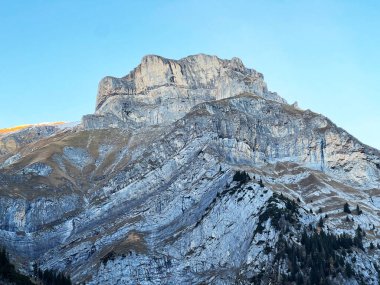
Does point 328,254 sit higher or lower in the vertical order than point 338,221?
lower

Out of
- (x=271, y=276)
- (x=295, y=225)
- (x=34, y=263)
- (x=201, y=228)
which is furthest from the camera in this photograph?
(x=34, y=263)

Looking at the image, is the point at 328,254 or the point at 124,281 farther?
the point at 124,281

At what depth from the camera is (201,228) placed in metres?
182

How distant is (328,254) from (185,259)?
39569mm

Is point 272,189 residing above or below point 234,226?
above

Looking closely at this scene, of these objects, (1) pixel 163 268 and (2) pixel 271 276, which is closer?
(2) pixel 271 276

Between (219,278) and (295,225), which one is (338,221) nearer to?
(295,225)

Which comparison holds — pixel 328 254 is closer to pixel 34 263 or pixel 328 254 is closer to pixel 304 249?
pixel 304 249

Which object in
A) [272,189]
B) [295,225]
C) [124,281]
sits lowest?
[124,281]

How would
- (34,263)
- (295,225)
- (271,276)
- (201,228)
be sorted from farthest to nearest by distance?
1. (34,263)
2. (201,228)
3. (295,225)
4. (271,276)

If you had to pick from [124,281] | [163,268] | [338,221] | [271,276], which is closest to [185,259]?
[163,268]

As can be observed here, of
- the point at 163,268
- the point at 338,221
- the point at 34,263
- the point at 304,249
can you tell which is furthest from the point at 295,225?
the point at 34,263

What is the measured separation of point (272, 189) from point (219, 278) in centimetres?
4042

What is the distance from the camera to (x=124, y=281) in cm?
17112
